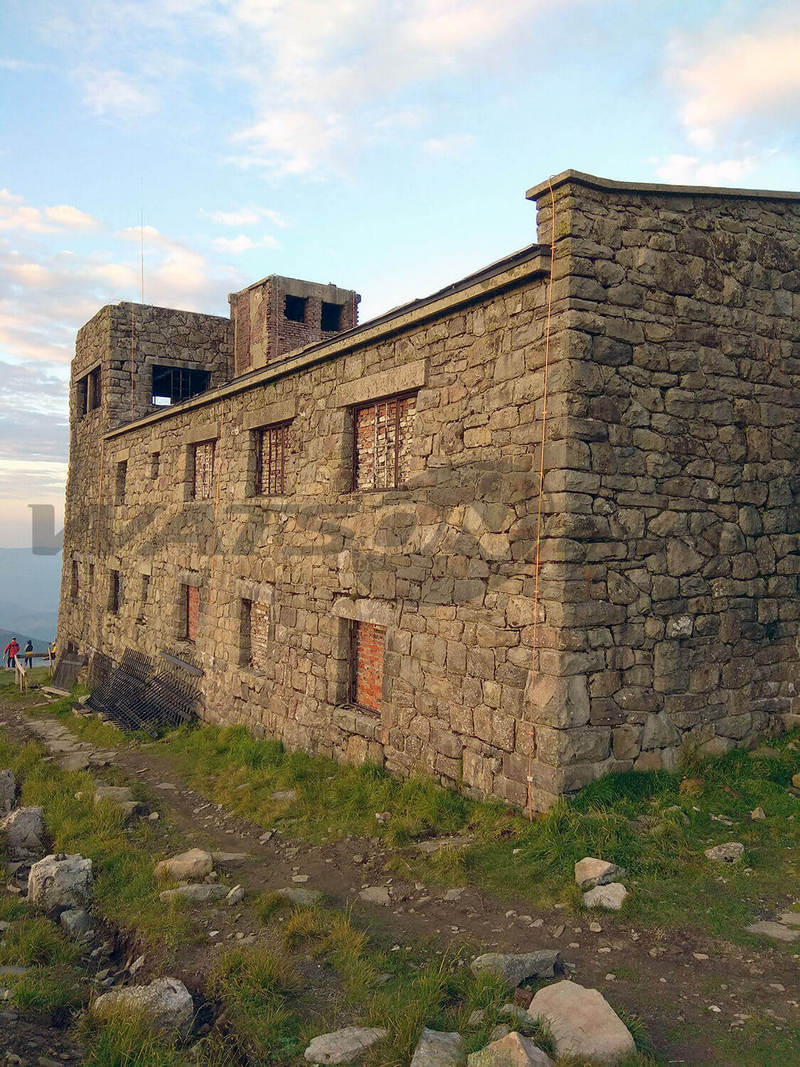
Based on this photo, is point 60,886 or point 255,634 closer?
point 60,886

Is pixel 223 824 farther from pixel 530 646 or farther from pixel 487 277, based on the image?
pixel 487 277

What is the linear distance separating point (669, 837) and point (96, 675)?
13990mm

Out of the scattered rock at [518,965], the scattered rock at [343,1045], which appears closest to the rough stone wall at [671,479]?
the scattered rock at [518,965]

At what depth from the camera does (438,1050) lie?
3.45 m

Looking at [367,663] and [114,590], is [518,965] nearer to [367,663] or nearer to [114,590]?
[367,663]

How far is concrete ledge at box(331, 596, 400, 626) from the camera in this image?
25.9ft

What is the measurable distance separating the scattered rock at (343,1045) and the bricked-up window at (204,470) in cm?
970

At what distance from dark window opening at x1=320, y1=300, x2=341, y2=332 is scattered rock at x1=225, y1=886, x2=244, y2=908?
13071 millimetres

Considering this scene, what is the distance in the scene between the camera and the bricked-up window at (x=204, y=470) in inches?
494

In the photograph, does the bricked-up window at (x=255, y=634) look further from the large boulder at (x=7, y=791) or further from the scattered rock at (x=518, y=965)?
the scattered rock at (x=518, y=965)

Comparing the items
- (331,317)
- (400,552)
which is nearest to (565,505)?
(400,552)

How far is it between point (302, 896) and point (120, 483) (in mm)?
13156

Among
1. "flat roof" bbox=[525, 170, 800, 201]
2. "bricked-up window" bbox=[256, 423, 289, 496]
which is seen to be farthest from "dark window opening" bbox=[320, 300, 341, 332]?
"flat roof" bbox=[525, 170, 800, 201]

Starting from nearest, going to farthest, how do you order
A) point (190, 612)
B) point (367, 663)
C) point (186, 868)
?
point (186, 868) < point (367, 663) < point (190, 612)
